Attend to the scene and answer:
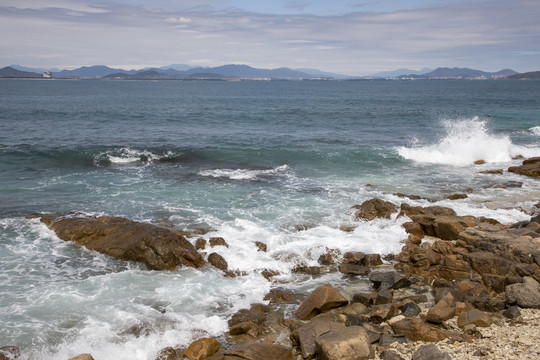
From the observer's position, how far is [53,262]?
1532 centimetres

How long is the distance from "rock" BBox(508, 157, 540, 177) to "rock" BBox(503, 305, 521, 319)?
730 inches

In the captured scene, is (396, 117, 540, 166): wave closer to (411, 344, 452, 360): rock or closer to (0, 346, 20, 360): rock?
(411, 344, 452, 360): rock

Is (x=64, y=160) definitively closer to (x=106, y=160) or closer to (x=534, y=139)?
(x=106, y=160)

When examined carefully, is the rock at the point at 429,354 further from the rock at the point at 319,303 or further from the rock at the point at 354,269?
the rock at the point at 354,269

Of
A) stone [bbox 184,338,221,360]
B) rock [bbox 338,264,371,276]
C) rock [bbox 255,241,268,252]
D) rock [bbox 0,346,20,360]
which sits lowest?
rock [bbox 0,346,20,360]

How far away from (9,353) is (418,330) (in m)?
9.56

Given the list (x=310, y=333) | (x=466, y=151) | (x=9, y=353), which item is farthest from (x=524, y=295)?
(x=466, y=151)

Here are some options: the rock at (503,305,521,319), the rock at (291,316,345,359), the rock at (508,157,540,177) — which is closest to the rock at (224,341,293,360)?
the rock at (291,316,345,359)

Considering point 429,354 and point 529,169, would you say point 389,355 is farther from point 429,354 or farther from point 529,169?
point 529,169

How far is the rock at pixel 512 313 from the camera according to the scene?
11.4 metres

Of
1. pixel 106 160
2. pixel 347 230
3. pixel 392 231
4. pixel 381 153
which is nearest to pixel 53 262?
pixel 347 230

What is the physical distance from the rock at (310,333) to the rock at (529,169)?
866 inches

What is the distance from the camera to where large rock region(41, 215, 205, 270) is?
49.4ft

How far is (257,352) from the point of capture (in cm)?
973
